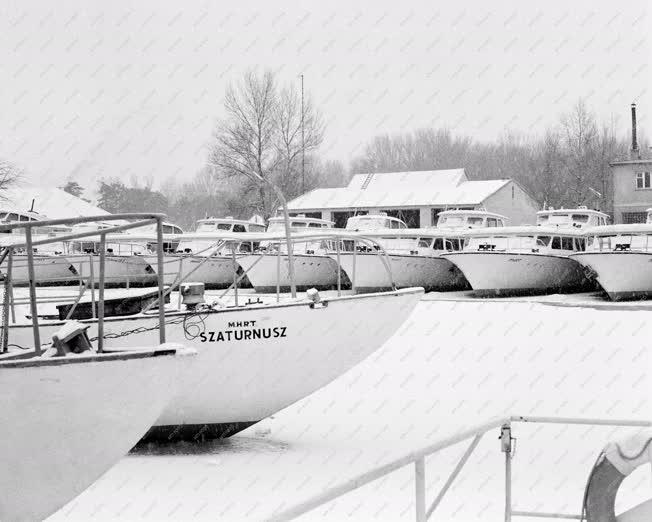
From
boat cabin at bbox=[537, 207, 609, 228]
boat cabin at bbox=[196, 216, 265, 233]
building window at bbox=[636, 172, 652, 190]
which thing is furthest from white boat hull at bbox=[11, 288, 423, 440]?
building window at bbox=[636, 172, 652, 190]

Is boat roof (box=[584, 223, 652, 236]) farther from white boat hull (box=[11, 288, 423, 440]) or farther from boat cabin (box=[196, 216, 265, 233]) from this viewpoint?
white boat hull (box=[11, 288, 423, 440])

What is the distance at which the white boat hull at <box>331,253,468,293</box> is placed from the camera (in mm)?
27797

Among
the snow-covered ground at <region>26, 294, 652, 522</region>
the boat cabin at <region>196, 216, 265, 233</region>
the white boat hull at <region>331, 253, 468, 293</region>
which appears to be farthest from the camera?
the boat cabin at <region>196, 216, 265, 233</region>

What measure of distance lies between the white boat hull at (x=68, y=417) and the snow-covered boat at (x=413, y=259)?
20272 mm

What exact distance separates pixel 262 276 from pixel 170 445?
19329 millimetres

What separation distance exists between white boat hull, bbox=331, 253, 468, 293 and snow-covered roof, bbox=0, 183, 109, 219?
1137 inches

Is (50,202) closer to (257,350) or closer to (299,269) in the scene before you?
(299,269)

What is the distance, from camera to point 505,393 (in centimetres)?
1109

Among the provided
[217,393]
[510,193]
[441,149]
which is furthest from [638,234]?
[441,149]

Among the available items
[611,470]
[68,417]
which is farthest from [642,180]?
[611,470]

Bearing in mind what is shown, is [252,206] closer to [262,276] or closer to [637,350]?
[262,276]

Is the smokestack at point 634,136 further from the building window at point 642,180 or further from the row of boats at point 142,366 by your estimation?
the row of boats at point 142,366

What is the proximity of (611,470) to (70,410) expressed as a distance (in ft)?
11.8

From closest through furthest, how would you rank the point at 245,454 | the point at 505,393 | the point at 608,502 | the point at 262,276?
the point at 608,502, the point at 245,454, the point at 505,393, the point at 262,276
